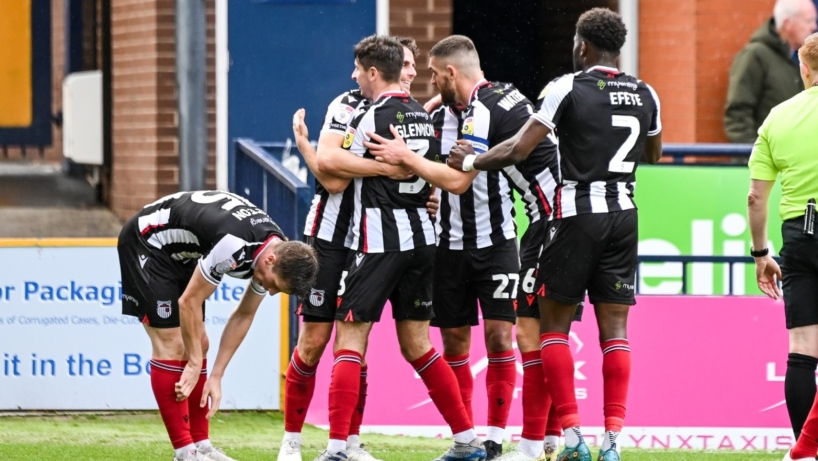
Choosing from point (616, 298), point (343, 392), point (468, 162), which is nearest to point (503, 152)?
point (468, 162)

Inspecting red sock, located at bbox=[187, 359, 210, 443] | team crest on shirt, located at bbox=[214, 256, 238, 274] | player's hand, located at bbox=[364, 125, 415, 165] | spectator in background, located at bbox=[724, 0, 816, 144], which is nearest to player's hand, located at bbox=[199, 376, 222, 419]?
red sock, located at bbox=[187, 359, 210, 443]

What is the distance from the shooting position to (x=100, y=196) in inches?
491

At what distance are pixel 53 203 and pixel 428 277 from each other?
6.51 m

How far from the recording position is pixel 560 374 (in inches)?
249

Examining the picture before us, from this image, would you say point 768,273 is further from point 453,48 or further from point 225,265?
point 225,265

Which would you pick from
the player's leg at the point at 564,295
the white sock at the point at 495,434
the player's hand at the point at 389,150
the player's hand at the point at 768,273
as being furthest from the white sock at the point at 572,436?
the player's hand at the point at 389,150

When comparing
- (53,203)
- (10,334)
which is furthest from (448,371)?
(53,203)

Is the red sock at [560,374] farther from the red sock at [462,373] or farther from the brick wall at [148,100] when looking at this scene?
the brick wall at [148,100]

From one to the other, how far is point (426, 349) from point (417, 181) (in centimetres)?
81

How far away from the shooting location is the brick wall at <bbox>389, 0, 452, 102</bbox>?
37.0 ft

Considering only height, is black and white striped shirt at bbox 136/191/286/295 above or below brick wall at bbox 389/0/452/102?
below

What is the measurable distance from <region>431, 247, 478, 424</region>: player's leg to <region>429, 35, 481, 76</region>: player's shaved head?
3.04 ft

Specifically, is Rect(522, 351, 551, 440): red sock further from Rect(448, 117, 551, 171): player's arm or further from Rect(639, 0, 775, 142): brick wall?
Rect(639, 0, 775, 142): brick wall

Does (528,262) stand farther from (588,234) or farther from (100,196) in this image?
(100,196)
